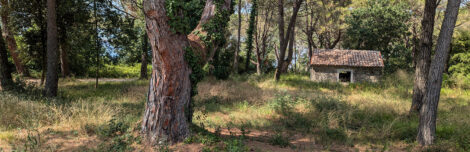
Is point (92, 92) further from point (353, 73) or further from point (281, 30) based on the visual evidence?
point (353, 73)

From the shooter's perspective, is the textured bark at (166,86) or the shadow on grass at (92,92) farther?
the shadow on grass at (92,92)

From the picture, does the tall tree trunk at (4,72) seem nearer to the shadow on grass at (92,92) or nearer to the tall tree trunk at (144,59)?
the shadow on grass at (92,92)

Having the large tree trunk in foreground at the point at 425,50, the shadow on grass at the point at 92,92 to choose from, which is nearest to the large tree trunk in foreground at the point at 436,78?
the large tree trunk in foreground at the point at 425,50

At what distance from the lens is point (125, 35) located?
14.6m

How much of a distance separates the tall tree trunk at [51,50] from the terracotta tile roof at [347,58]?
1624cm

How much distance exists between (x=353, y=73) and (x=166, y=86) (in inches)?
717

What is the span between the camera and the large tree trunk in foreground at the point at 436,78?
213 inches

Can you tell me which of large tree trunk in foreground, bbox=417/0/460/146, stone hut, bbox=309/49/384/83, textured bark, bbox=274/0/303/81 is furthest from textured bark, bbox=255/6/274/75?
large tree trunk in foreground, bbox=417/0/460/146

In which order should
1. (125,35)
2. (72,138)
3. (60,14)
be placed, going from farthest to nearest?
(125,35)
(60,14)
(72,138)

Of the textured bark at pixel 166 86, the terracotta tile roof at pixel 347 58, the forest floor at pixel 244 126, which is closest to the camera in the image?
the textured bark at pixel 166 86

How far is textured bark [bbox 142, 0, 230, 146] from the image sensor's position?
4.59 metres

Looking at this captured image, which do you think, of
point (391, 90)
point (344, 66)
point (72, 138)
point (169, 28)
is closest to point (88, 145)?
point (72, 138)

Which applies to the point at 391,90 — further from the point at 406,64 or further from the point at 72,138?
the point at 72,138

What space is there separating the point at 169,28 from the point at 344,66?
17843 millimetres
